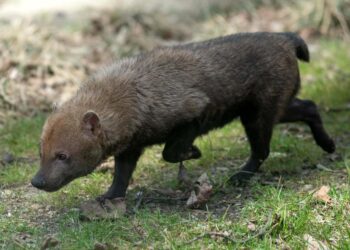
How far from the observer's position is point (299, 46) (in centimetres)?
689

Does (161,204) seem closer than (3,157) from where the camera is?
Yes

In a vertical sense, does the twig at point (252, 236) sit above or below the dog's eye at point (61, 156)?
below

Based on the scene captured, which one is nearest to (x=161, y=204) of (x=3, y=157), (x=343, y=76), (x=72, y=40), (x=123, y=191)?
(x=123, y=191)

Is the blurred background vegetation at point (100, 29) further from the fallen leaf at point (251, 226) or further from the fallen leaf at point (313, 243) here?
the fallen leaf at point (313, 243)

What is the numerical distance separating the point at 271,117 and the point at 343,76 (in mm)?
3441

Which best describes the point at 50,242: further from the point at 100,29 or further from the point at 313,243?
the point at 100,29

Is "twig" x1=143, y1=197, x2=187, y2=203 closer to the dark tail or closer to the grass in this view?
the grass

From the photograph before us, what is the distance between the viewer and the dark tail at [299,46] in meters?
6.87

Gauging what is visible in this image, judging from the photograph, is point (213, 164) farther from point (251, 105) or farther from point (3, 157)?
point (3, 157)

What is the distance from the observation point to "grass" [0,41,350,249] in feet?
16.5

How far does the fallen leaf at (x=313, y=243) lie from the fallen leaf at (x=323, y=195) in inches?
24.9

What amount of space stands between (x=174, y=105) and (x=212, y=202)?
35.6 inches

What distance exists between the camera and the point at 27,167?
6.95m

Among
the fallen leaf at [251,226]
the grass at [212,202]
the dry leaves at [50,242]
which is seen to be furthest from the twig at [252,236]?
the dry leaves at [50,242]
